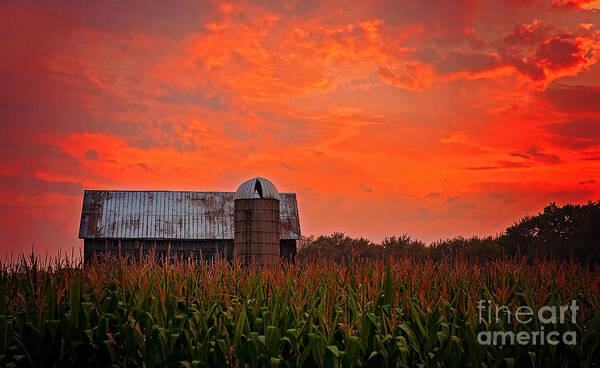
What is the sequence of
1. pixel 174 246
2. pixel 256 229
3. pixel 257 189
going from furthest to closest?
pixel 174 246 → pixel 257 189 → pixel 256 229

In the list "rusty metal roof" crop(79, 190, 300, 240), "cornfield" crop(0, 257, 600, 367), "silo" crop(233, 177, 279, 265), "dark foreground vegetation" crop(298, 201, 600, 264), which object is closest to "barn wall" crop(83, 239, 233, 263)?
"rusty metal roof" crop(79, 190, 300, 240)

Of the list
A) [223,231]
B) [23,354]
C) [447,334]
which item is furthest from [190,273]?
[223,231]

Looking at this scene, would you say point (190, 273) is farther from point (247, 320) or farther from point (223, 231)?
point (223, 231)

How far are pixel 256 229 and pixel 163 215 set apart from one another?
677 inches

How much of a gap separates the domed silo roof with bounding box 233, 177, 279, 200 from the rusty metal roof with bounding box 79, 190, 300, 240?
1202 centimetres

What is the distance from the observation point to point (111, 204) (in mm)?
40312

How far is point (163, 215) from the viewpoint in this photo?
39.7 meters

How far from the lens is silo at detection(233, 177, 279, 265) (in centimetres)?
2452

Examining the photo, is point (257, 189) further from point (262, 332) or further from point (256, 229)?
point (262, 332)

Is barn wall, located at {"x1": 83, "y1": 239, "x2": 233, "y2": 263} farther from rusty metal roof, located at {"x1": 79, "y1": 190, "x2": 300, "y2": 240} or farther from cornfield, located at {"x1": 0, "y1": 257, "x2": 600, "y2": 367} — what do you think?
cornfield, located at {"x1": 0, "y1": 257, "x2": 600, "y2": 367}

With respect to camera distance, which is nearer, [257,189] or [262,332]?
[262,332]

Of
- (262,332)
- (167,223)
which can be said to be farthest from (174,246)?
Answer: (262,332)

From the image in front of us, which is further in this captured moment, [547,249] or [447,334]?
[547,249]

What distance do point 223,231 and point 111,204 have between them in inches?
362
